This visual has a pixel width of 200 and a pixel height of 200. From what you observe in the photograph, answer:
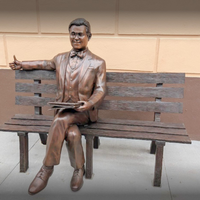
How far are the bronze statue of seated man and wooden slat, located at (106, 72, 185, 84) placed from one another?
16.6 inches

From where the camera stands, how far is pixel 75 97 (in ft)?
7.93

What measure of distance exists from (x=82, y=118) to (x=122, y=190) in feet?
2.81

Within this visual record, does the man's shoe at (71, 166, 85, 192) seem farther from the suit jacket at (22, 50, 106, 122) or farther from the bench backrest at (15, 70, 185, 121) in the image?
the bench backrest at (15, 70, 185, 121)

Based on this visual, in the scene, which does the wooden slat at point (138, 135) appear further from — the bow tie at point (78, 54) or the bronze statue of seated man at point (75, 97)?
the bow tie at point (78, 54)

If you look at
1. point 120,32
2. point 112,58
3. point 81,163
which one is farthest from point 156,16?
point 81,163

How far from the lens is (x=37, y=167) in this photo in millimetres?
2568

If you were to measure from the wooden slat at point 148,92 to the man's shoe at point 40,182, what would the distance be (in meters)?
1.24

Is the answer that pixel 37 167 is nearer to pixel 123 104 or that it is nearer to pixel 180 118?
pixel 123 104

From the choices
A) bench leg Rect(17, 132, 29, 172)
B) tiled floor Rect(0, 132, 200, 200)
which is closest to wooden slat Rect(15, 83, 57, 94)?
bench leg Rect(17, 132, 29, 172)

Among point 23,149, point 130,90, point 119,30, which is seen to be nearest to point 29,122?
point 23,149

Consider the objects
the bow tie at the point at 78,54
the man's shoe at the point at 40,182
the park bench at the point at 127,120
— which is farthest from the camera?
the bow tie at the point at 78,54

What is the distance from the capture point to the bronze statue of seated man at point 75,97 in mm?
2084

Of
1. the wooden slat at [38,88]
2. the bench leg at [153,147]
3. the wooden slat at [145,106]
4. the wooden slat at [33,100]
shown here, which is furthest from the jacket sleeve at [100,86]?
the bench leg at [153,147]

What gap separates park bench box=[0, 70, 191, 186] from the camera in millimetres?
2277
